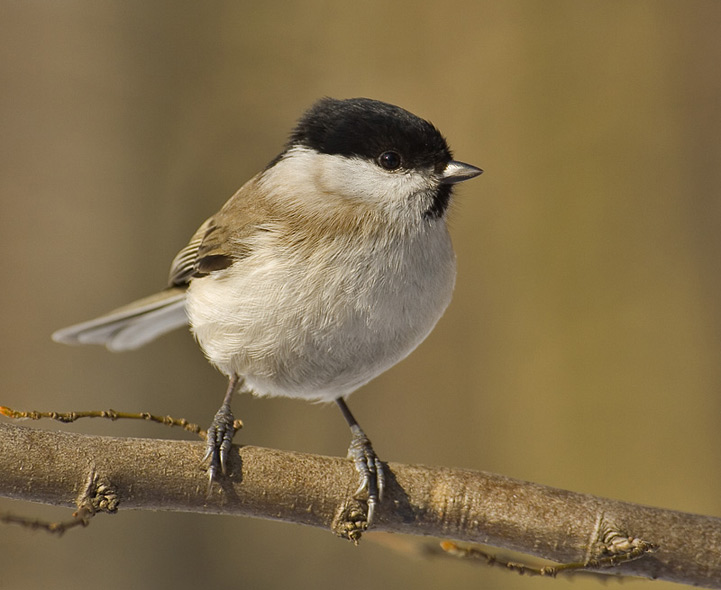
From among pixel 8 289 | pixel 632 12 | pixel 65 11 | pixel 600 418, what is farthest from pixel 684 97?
pixel 8 289

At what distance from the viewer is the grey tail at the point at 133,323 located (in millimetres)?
2617

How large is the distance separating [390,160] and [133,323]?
44.7 inches

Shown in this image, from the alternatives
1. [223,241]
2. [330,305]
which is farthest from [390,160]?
[223,241]

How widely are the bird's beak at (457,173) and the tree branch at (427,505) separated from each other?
0.79 metres

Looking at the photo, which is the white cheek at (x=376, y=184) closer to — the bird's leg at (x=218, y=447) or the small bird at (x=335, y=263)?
the small bird at (x=335, y=263)

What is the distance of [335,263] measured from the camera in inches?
78.6

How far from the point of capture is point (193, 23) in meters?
4.20

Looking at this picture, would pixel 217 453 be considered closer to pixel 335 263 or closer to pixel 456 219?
pixel 335 263

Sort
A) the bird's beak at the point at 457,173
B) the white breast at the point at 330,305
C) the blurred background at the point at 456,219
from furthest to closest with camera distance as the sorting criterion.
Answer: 1. the blurred background at the point at 456,219
2. the bird's beak at the point at 457,173
3. the white breast at the point at 330,305

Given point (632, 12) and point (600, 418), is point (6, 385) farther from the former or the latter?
point (632, 12)

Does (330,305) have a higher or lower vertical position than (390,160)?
lower

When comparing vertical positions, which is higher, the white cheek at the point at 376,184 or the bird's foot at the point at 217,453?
the white cheek at the point at 376,184

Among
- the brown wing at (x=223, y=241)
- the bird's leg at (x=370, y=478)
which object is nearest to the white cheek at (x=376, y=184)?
the brown wing at (x=223, y=241)

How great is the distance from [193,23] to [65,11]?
68cm
